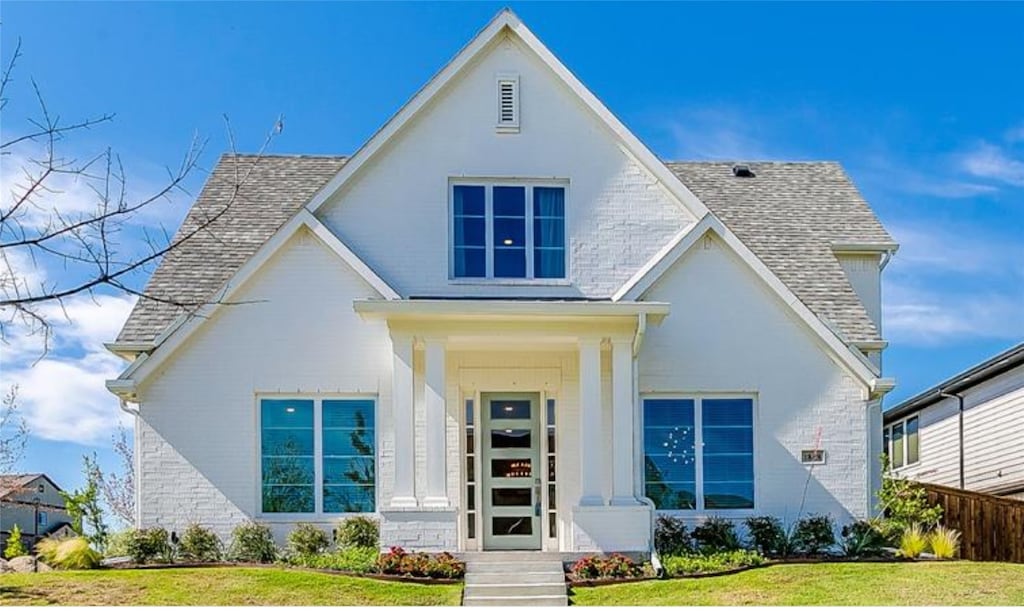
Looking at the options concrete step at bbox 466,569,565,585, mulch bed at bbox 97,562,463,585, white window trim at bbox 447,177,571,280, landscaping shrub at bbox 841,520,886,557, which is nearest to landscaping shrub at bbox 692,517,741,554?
landscaping shrub at bbox 841,520,886,557

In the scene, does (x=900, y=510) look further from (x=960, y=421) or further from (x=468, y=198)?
(x=960, y=421)

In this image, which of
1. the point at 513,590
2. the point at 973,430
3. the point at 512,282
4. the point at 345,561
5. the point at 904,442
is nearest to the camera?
the point at 513,590

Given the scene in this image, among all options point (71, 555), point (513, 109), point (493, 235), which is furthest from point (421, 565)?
point (513, 109)

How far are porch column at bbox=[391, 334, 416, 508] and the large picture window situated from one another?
1.23 metres

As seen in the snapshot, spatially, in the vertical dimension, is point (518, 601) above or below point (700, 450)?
below

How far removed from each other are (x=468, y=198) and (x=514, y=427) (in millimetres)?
3773

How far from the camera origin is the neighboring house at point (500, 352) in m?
17.1

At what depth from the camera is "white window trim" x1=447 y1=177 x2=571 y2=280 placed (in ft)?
57.8

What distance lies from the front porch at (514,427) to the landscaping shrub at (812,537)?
8.45 feet

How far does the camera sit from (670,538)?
16609 millimetres

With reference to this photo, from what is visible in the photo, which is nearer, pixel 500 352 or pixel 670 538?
pixel 670 538

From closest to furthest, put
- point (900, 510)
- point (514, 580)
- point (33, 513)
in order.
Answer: point (514, 580) → point (900, 510) → point (33, 513)

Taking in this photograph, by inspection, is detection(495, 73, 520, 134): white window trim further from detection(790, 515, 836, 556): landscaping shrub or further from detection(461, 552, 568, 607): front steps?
detection(790, 515, 836, 556): landscaping shrub

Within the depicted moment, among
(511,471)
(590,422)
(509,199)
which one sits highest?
(509,199)
